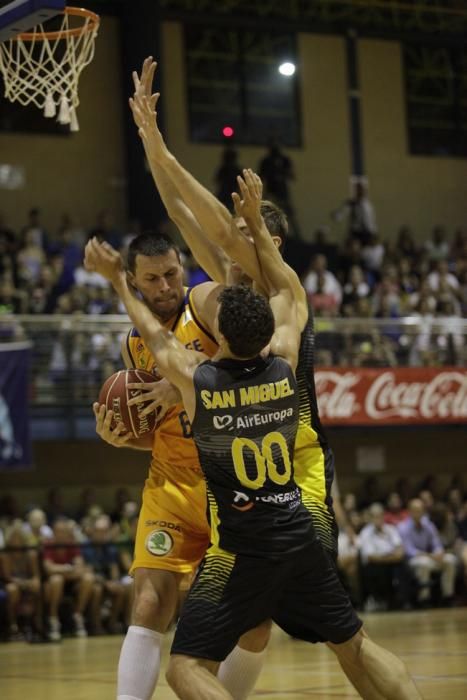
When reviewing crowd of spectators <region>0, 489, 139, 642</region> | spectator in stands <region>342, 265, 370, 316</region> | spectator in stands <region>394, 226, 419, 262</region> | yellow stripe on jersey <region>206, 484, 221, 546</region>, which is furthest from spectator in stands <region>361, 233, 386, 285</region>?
yellow stripe on jersey <region>206, 484, 221, 546</region>

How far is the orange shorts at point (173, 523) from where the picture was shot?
5.55m

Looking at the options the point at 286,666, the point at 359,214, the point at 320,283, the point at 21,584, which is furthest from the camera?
the point at 359,214

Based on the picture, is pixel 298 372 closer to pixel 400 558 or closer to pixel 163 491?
pixel 163 491

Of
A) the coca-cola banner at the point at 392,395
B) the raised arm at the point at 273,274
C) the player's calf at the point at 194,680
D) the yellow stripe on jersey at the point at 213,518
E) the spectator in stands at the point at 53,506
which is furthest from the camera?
the coca-cola banner at the point at 392,395

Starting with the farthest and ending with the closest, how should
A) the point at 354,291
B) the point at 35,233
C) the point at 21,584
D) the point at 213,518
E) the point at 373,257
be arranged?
the point at 373,257
the point at 354,291
the point at 35,233
the point at 21,584
the point at 213,518

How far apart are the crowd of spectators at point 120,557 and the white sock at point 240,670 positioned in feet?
28.7

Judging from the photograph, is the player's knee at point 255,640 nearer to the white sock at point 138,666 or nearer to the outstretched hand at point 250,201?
the white sock at point 138,666

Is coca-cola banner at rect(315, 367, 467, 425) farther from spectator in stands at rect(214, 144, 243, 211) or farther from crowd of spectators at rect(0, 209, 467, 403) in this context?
spectator in stands at rect(214, 144, 243, 211)

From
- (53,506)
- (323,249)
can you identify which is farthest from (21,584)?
(323,249)

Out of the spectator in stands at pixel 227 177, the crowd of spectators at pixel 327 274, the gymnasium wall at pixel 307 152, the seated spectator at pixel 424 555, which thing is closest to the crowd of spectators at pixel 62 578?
the crowd of spectators at pixel 327 274

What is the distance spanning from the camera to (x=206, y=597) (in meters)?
4.79

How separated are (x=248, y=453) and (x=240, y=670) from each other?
111cm

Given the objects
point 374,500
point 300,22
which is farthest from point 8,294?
point 300,22

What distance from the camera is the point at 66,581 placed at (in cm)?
1459
